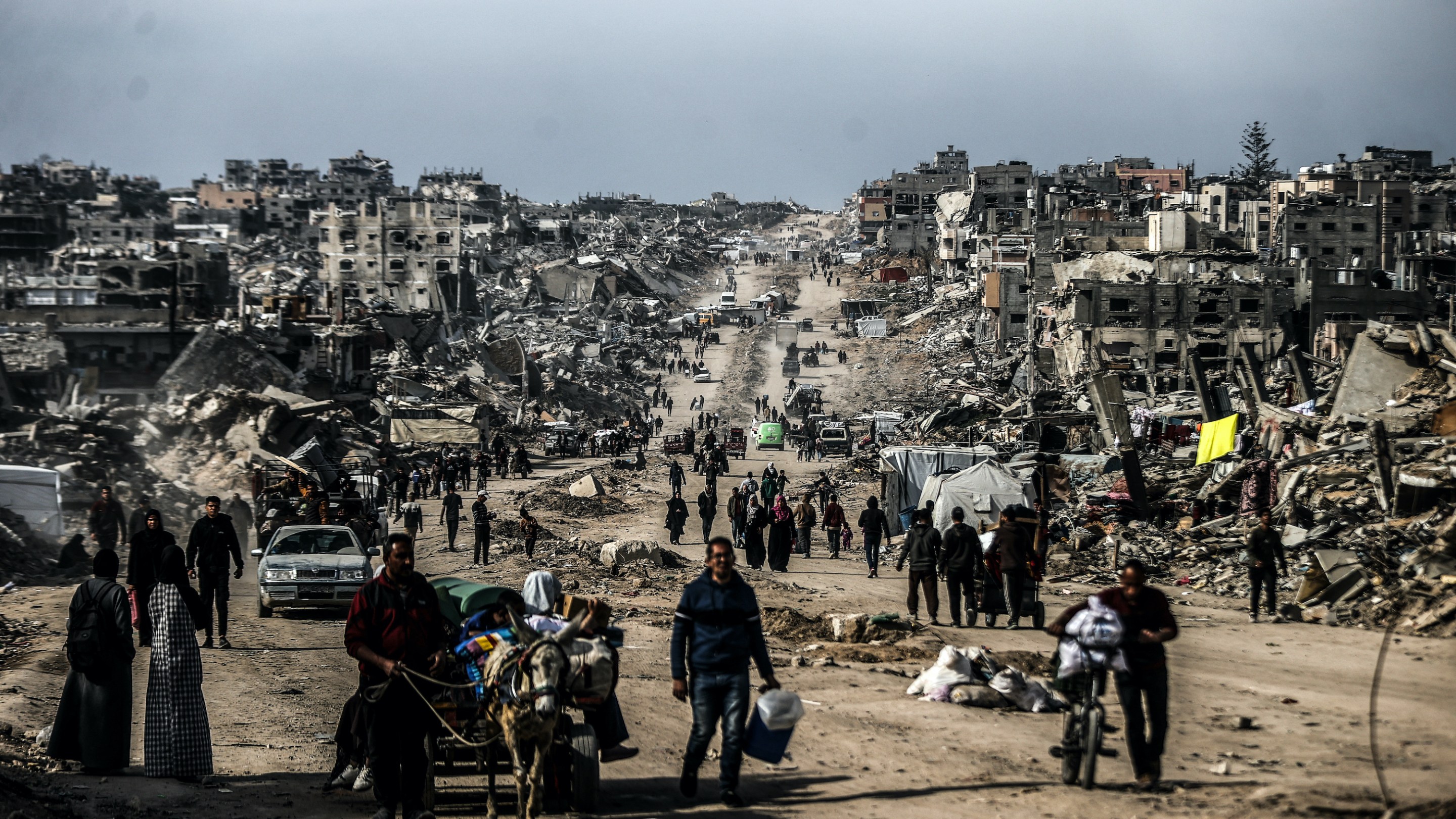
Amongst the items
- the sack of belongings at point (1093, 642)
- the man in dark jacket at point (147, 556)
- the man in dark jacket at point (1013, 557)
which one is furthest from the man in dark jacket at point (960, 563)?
the man in dark jacket at point (147, 556)

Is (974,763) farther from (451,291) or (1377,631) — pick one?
(451,291)

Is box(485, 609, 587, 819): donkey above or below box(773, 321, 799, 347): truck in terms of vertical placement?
below

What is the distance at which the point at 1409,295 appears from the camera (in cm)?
6228

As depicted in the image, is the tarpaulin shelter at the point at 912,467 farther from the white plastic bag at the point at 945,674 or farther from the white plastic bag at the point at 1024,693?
the white plastic bag at the point at 1024,693

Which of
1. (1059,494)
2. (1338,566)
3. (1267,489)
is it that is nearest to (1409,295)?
Result: (1059,494)

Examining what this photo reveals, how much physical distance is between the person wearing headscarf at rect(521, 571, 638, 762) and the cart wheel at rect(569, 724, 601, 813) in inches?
7.7

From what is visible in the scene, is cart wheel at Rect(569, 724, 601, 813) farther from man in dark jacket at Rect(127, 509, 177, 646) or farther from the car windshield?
the car windshield

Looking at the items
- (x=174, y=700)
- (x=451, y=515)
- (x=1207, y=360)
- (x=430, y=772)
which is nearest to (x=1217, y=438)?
(x=451, y=515)

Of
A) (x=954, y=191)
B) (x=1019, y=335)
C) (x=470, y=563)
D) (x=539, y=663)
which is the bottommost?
(x=470, y=563)

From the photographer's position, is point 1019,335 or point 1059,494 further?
point 1019,335

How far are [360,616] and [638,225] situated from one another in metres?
167

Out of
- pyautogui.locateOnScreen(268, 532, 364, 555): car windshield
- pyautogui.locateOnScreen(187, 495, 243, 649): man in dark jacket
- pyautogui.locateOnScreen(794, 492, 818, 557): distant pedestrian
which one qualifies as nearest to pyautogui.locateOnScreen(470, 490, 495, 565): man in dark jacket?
pyautogui.locateOnScreen(268, 532, 364, 555): car windshield

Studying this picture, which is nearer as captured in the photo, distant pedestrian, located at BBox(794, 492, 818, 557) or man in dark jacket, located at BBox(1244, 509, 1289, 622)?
man in dark jacket, located at BBox(1244, 509, 1289, 622)

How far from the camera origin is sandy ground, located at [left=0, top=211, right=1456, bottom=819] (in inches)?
311
